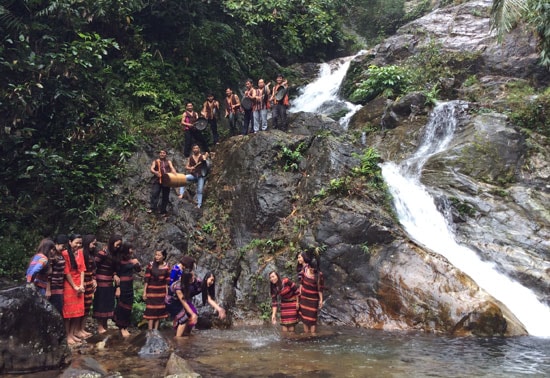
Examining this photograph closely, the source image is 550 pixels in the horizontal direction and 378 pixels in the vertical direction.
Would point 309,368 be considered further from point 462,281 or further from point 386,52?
point 386,52

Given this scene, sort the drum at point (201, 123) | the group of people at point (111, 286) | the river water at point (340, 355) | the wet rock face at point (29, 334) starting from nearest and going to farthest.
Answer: the wet rock face at point (29, 334) < the river water at point (340, 355) < the group of people at point (111, 286) < the drum at point (201, 123)

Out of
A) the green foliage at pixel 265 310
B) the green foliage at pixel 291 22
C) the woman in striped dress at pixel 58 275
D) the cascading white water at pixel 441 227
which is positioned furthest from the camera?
the green foliage at pixel 291 22

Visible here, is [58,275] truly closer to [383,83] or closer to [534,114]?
A: [383,83]

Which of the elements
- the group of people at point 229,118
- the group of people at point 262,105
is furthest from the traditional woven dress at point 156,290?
the group of people at point 262,105

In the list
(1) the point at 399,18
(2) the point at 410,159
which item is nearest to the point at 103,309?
(2) the point at 410,159

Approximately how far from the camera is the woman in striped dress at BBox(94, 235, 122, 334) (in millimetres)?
7668

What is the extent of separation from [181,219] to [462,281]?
713cm

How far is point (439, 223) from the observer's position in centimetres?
1226

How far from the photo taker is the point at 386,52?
21547mm

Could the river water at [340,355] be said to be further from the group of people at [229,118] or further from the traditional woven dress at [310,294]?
the group of people at [229,118]

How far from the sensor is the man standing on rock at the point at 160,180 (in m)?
11.6

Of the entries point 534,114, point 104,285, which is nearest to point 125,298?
point 104,285

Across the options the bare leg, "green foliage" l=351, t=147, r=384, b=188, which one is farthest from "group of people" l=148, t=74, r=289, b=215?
the bare leg

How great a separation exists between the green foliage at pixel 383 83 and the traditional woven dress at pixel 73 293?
13.8 m
